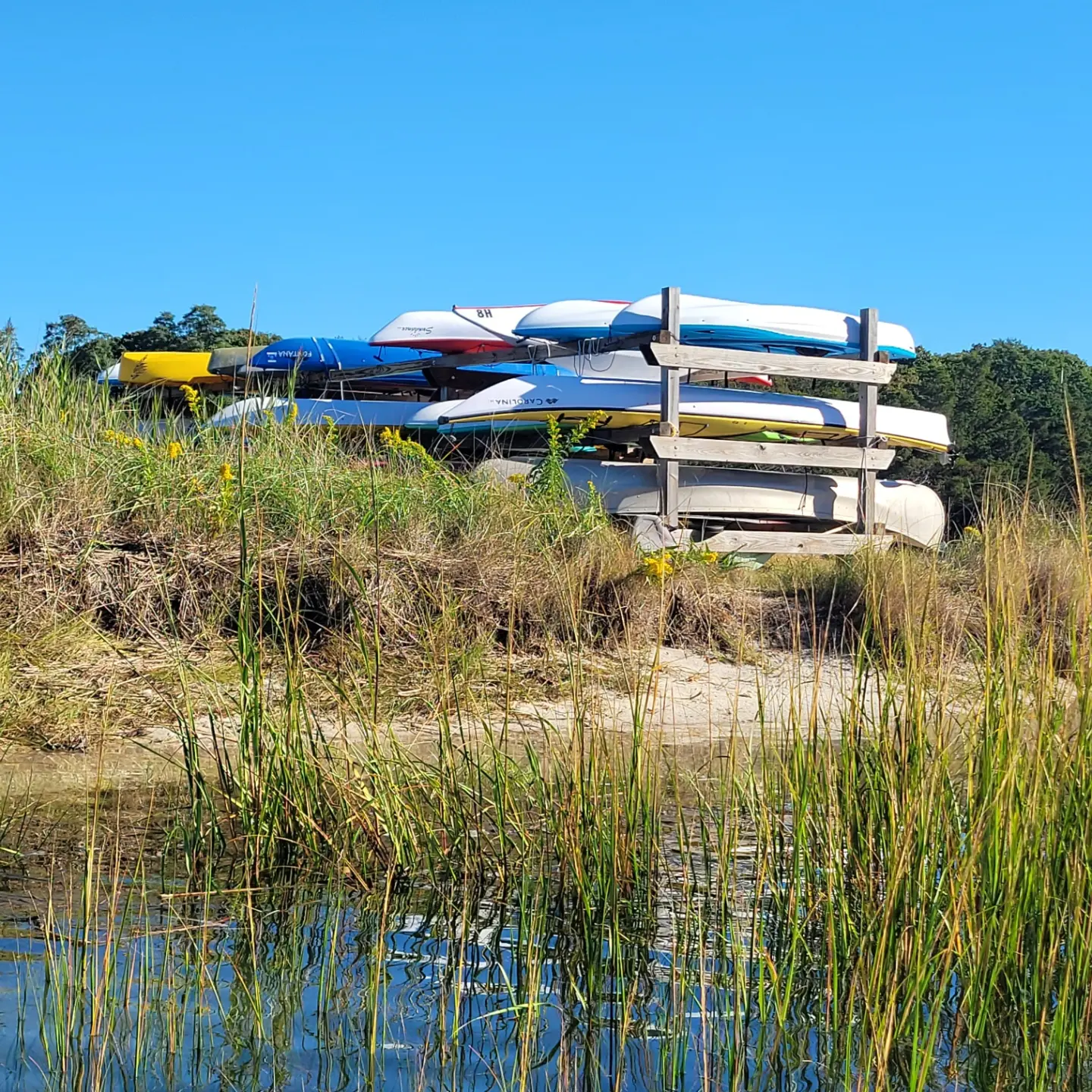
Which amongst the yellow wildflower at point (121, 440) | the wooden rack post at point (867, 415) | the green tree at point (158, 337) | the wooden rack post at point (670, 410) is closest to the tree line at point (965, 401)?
the green tree at point (158, 337)

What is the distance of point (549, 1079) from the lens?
8.19 feet

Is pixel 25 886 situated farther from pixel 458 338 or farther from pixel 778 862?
pixel 458 338

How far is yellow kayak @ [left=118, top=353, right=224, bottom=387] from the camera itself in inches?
696

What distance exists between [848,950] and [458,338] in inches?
496

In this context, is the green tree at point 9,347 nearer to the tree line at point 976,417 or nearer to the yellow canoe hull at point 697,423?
the yellow canoe hull at point 697,423

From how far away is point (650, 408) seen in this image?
11.4 m

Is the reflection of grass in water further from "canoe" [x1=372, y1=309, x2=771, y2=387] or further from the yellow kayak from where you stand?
the yellow kayak

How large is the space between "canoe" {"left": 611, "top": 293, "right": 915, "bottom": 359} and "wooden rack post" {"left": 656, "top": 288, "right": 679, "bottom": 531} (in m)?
0.40

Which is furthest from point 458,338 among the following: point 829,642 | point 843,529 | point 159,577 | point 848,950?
point 848,950

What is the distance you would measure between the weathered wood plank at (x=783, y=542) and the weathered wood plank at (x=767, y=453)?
2.02 ft


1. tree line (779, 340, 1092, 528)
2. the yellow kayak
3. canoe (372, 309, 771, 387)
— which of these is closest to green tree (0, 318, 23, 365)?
canoe (372, 309, 771, 387)

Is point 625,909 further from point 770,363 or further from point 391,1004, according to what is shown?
point 770,363

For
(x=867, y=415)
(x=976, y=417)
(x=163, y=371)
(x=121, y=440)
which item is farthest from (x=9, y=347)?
(x=976, y=417)

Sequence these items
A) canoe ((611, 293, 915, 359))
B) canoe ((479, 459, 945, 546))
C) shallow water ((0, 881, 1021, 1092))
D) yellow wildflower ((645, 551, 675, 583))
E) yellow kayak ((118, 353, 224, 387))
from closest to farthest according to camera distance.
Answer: shallow water ((0, 881, 1021, 1092))
yellow wildflower ((645, 551, 675, 583))
canoe ((479, 459, 945, 546))
canoe ((611, 293, 915, 359))
yellow kayak ((118, 353, 224, 387))
